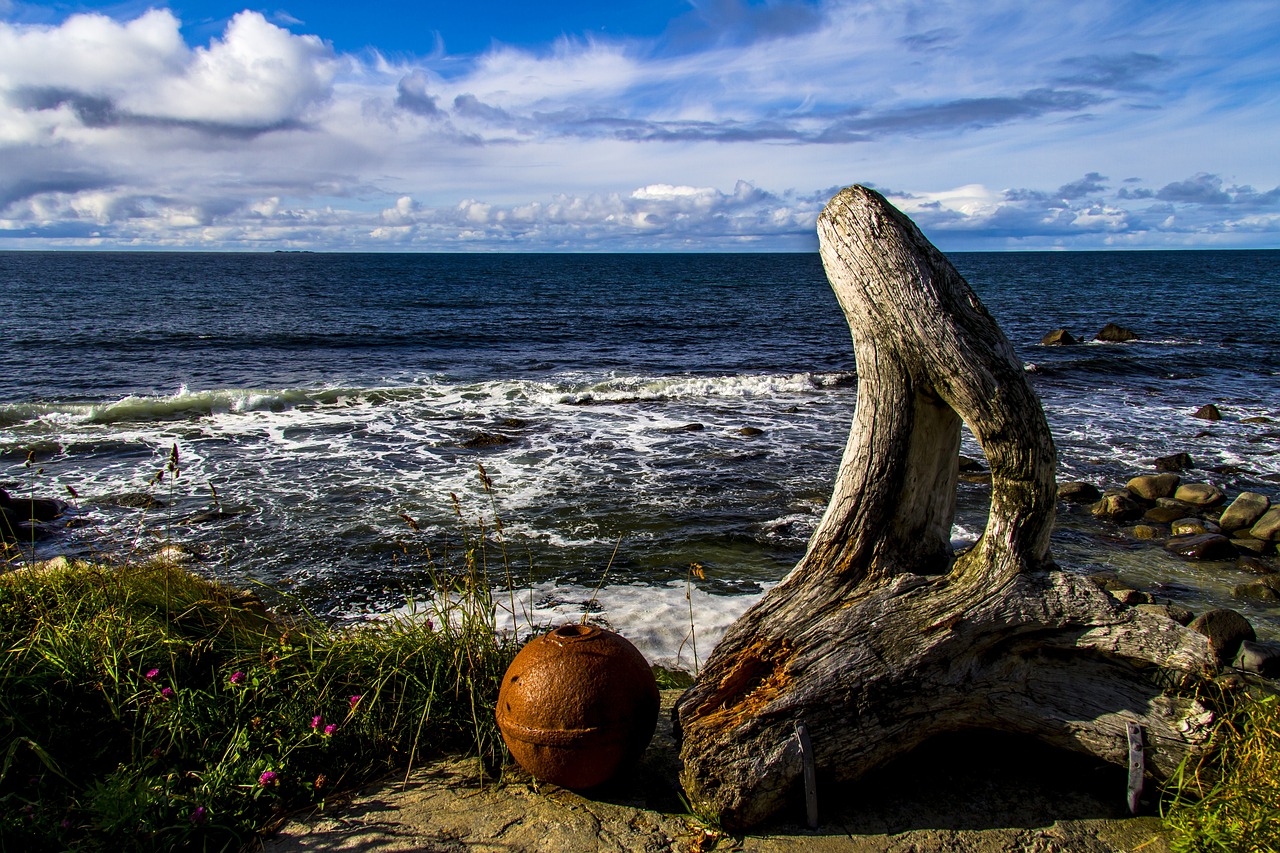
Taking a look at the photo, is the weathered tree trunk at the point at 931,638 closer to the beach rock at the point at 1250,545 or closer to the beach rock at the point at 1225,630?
the beach rock at the point at 1225,630

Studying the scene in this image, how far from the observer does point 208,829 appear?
3918 mm

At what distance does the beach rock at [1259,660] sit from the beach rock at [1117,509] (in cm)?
486

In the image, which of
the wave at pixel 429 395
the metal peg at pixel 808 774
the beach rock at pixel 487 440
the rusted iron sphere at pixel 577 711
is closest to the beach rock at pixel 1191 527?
the metal peg at pixel 808 774

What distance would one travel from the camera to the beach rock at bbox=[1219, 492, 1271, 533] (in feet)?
36.0

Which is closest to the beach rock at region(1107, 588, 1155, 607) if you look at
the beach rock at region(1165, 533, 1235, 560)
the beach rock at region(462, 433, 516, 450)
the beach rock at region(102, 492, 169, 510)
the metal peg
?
the beach rock at region(1165, 533, 1235, 560)

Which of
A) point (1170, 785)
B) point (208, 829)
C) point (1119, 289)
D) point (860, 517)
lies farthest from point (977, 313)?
point (1119, 289)

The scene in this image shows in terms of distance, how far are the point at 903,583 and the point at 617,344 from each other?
29.8 m

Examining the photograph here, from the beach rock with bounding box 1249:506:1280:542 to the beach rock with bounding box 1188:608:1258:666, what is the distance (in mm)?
3996

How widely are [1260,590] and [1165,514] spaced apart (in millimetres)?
2613


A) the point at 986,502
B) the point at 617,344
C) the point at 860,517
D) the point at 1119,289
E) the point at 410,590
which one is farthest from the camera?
the point at 1119,289

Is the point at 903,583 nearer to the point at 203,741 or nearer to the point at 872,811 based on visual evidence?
the point at 872,811

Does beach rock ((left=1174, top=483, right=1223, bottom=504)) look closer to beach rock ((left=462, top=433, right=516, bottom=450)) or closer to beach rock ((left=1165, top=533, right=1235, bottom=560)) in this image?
beach rock ((left=1165, top=533, right=1235, bottom=560))

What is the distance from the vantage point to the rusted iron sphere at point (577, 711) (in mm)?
4051

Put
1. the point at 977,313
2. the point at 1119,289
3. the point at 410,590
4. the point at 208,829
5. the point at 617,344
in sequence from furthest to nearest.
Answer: the point at 1119,289 < the point at 617,344 < the point at 410,590 < the point at 977,313 < the point at 208,829
